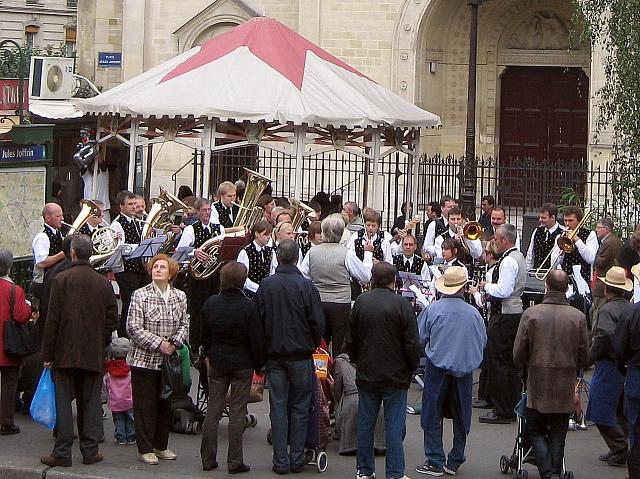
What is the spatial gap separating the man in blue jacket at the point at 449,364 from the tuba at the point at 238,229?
3.64 metres

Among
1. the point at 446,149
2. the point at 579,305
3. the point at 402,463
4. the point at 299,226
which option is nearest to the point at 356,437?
the point at 402,463

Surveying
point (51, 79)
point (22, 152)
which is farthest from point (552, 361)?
point (51, 79)

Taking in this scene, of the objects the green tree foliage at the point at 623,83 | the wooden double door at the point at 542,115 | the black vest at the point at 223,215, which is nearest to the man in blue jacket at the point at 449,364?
the black vest at the point at 223,215

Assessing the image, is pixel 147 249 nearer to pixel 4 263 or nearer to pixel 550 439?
pixel 4 263

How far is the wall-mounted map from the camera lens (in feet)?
47.4

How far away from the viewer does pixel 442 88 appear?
1156 inches

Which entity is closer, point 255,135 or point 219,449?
point 219,449

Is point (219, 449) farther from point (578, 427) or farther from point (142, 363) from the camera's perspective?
point (578, 427)

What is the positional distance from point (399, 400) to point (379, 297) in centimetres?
79

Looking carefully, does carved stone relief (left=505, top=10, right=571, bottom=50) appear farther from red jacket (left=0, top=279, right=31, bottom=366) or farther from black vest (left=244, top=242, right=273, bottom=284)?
red jacket (left=0, top=279, right=31, bottom=366)

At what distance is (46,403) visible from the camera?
10461 millimetres

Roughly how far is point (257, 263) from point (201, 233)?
1568 mm

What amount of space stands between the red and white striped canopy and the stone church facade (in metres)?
8.92

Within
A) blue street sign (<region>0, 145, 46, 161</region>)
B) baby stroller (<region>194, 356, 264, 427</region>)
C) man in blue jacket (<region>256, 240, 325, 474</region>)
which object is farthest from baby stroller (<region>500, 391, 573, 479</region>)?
blue street sign (<region>0, 145, 46, 161</region>)
